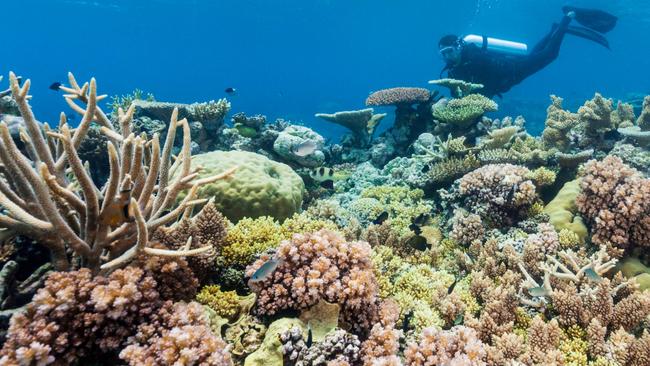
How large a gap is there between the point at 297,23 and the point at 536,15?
49.7m

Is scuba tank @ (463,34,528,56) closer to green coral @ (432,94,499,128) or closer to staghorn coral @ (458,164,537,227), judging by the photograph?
green coral @ (432,94,499,128)

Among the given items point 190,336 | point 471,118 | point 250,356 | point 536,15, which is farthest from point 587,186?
point 536,15

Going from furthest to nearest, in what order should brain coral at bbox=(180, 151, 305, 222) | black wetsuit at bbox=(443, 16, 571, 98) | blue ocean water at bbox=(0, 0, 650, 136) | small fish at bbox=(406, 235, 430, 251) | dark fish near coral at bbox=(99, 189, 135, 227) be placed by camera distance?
blue ocean water at bbox=(0, 0, 650, 136), black wetsuit at bbox=(443, 16, 571, 98), brain coral at bbox=(180, 151, 305, 222), small fish at bbox=(406, 235, 430, 251), dark fish near coral at bbox=(99, 189, 135, 227)

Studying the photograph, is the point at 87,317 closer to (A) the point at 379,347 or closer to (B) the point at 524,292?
(A) the point at 379,347

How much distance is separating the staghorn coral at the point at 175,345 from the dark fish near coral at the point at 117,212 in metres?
0.72

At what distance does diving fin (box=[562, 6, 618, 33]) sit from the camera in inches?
650

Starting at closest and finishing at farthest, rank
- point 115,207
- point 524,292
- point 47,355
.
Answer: point 47,355 < point 115,207 < point 524,292

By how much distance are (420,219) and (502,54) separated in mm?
11602

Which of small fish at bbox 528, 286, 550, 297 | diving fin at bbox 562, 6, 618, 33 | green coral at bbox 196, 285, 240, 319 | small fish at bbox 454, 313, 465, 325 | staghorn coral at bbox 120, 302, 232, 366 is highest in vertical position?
diving fin at bbox 562, 6, 618, 33

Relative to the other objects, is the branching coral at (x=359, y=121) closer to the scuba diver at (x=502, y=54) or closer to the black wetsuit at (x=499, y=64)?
the scuba diver at (x=502, y=54)

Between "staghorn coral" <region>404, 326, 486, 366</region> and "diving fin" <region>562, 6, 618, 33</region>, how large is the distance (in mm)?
18395

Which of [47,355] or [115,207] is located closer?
[47,355]

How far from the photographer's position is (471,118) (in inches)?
362

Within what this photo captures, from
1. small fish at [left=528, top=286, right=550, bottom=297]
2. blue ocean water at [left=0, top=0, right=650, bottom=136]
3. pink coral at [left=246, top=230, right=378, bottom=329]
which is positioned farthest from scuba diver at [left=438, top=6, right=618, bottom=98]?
blue ocean water at [left=0, top=0, right=650, bottom=136]
